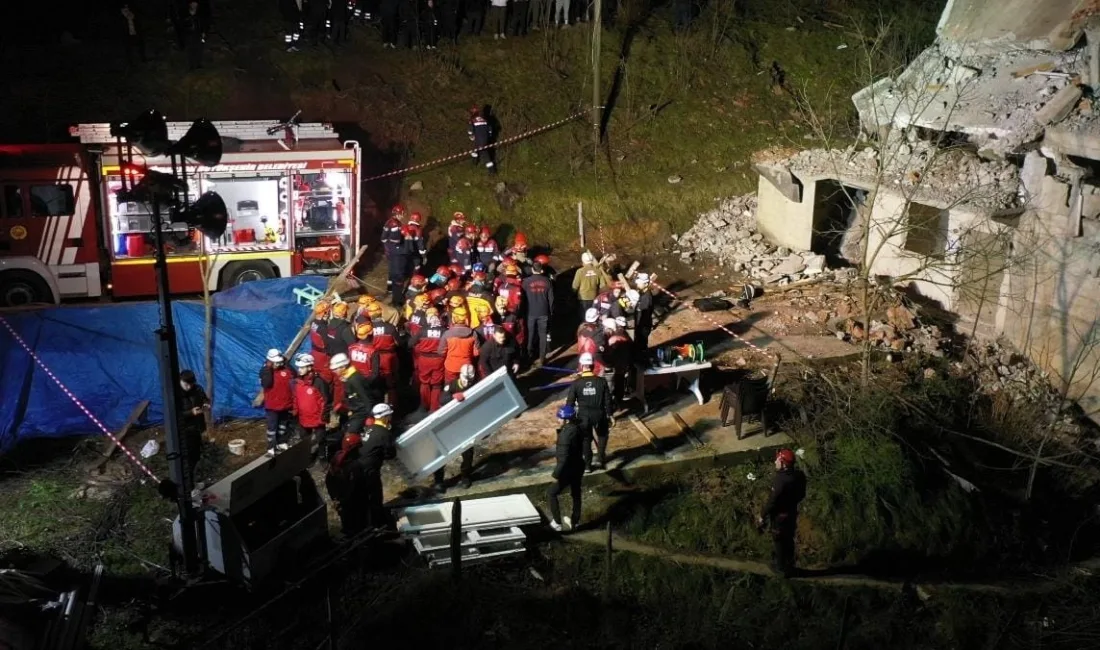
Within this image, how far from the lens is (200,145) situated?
9.69 meters

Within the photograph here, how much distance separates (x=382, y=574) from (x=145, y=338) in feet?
17.0

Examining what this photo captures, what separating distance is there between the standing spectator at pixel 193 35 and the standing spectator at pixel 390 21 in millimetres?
4159

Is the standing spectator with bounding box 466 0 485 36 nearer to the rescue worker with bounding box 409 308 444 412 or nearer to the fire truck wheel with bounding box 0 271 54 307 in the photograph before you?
the fire truck wheel with bounding box 0 271 54 307

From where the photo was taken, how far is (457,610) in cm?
1077

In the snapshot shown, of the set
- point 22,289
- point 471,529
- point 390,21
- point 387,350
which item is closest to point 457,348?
point 387,350

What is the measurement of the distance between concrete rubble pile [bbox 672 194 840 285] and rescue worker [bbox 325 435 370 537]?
36.0 feet

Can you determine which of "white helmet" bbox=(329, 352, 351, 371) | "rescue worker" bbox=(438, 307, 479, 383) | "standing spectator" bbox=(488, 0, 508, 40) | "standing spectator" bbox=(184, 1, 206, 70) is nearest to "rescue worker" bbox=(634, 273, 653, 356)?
"rescue worker" bbox=(438, 307, 479, 383)

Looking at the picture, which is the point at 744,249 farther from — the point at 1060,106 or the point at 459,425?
the point at 459,425

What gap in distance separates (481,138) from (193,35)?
7177 mm

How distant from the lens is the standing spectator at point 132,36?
73.6ft

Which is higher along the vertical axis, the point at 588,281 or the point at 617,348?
the point at 588,281

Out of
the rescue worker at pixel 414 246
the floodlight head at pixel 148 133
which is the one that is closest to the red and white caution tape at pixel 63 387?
the floodlight head at pixel 148 133

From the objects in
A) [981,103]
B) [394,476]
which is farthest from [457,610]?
[981,103]

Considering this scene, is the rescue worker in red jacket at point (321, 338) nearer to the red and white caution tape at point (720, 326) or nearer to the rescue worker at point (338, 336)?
the rescue worker at point (338, 336)
